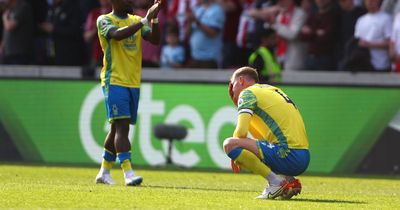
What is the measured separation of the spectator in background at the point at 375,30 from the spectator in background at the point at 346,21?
42 cm

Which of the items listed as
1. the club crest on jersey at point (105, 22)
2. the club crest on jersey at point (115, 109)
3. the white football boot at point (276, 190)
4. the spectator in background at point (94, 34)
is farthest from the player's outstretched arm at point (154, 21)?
the spectator in background at point (94, 34)

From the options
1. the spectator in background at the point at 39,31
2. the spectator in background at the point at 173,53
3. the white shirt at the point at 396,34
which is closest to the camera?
the white shirt at the point at 396,34

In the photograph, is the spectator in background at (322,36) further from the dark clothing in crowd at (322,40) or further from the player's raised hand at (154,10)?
the player's raised hand at (154,10)

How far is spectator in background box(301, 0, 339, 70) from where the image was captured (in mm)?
20188

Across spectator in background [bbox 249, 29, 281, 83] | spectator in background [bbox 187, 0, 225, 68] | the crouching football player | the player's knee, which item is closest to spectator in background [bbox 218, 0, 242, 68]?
spectator in background [bbox 187, 0, 225, 68]

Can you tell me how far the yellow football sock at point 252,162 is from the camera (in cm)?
1188

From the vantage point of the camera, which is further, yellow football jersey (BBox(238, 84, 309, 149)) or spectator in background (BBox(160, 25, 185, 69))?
spectator in background (BBox(160, 25, 185, 69))

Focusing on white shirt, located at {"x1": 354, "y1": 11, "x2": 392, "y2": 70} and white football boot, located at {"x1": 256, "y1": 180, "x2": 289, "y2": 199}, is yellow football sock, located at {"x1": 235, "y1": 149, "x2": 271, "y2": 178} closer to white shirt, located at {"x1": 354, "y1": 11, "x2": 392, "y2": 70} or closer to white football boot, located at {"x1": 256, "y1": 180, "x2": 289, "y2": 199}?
white football boot, located at {"x1": 256, "y1": 180, "x2": 289, "y2": 199}

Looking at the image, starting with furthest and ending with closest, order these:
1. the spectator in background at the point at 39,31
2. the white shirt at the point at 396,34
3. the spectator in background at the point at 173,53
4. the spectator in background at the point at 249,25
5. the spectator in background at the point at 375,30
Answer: the spectator in background at the point at 39,31, the spectator in background at the point at 173,53, the spectator in background at the point at 249,25, the spectator in background at the point at 375,30, the white shirt at the point at 396,34

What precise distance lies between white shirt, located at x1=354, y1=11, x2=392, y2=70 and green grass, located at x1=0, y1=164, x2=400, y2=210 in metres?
3.39

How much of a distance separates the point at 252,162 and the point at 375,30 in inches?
333

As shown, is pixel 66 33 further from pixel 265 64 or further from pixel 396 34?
pixel 396 34

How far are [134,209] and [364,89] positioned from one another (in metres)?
9.35

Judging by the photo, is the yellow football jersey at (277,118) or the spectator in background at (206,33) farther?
the spectator in background at (206,33)
